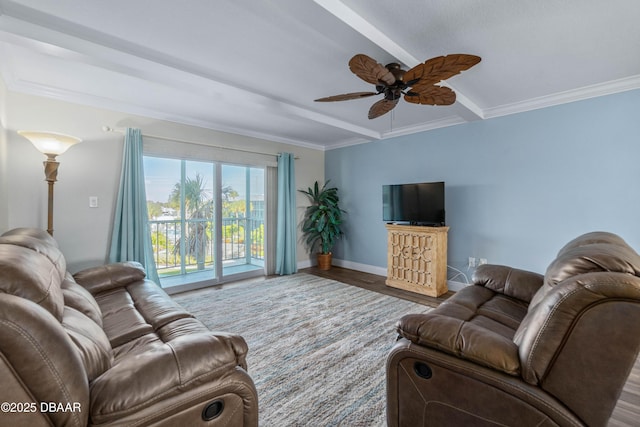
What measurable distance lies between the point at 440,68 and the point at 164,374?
213 cm

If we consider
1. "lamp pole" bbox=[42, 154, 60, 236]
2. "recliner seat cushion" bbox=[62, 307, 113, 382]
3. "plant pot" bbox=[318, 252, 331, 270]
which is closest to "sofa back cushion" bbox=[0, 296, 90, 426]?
"recliner seat cushion" bbox=[62, 307, 113, 382]

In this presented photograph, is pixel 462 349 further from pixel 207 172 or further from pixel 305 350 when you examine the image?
pixel 207 172

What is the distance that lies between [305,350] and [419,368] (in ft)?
4.26

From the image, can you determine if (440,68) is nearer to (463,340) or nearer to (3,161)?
(463,340)

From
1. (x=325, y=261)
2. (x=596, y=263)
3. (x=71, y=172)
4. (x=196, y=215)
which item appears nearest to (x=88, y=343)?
(x=596, y=263)

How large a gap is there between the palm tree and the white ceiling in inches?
48.1

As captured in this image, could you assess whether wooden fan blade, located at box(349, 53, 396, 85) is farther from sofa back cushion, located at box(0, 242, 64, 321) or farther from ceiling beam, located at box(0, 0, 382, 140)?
sofa back cushion, located at box(0, 242, 64, 321)

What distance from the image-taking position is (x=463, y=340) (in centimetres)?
117

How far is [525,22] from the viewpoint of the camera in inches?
74.3

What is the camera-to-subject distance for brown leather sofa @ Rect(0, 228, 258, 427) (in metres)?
0.73

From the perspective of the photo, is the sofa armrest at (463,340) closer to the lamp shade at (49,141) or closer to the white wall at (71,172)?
the lamp shade at (49,141)

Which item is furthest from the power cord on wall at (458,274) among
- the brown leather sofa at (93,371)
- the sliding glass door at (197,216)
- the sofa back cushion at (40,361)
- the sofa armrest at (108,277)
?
the sofa back cushion at (40,361)

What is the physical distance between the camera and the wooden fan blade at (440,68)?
1.61 m

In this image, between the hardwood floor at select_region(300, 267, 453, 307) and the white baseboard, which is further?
the white baseboard
